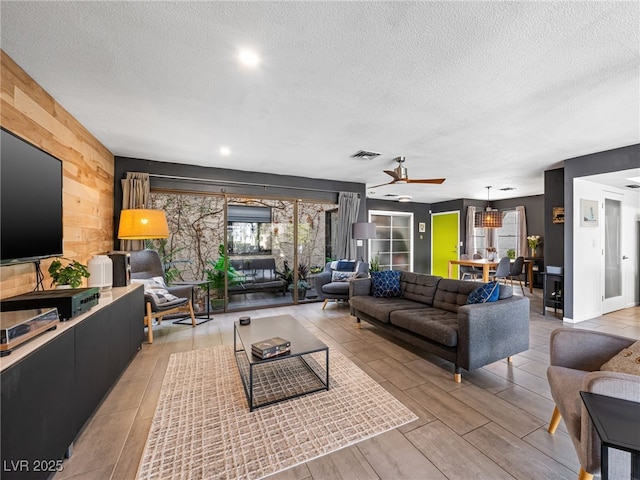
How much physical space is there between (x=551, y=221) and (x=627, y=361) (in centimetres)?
413

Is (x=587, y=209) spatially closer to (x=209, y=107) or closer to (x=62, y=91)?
(x=209, y=107)

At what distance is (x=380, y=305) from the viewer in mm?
3486

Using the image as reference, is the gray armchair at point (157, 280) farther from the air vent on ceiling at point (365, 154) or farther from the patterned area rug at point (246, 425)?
the air vent on ceiling at point (365, 154)

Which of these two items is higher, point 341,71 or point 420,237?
point 341,71

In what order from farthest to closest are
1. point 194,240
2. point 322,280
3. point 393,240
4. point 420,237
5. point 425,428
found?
point 420,237 → point 393,240 → point 322,280 → point 194,240 → point 425,428

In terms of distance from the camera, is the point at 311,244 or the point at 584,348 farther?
the point at 311,244

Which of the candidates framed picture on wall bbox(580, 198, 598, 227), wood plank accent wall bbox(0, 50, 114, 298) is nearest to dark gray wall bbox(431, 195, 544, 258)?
framed picture on wall bbox(580, 198, 598, 227)

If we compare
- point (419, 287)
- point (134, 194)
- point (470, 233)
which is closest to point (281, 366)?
point (419, 287)

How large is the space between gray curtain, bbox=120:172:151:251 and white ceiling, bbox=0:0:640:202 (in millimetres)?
700

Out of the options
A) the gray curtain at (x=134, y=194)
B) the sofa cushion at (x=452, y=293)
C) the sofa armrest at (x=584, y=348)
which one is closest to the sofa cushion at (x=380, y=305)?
the sofa cushion at (x=452, y=293)

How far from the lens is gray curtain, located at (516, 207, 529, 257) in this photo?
760 cm

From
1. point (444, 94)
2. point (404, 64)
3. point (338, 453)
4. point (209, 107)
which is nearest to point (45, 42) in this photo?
point (209, 107)

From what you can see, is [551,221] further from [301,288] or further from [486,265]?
[301,288]

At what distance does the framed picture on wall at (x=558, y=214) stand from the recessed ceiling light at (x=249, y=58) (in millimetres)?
5119
